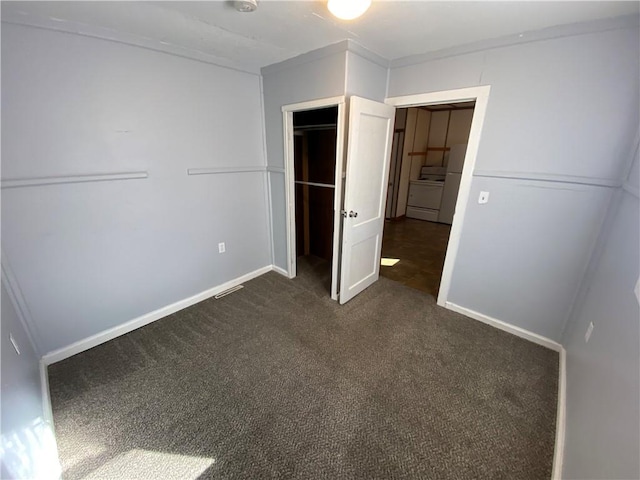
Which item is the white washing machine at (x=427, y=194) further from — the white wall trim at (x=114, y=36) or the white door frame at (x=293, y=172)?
the white wall trim at (x=114, y=36)

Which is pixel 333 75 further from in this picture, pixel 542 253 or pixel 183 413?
pixel 183 413

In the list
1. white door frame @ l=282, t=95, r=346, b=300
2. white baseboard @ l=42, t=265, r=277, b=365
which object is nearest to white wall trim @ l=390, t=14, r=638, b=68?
white door frame @ l=282, t=95, r=346, b=300

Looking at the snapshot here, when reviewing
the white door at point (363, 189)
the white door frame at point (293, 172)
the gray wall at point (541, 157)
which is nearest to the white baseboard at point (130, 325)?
the white door frame at point (293, 172)

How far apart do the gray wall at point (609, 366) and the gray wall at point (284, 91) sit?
2001mm

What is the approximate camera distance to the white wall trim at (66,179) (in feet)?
5.25

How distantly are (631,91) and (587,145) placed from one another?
319 millimetres

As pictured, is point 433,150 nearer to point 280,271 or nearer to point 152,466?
point 280,271

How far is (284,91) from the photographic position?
98.9 inches

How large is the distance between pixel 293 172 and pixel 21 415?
2.44 m

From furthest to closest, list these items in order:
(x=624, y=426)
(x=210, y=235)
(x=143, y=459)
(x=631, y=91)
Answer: (x=210, y=235)
(x=631, y=91)
(x=143, y=459)
(x=624, y=426)

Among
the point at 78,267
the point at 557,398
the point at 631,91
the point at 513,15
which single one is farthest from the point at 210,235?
the point at 631,91

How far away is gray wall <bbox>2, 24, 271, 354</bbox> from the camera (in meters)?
1.62

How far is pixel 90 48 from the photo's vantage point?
5.64 ft

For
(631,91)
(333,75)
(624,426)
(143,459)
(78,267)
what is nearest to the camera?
(624,426)
